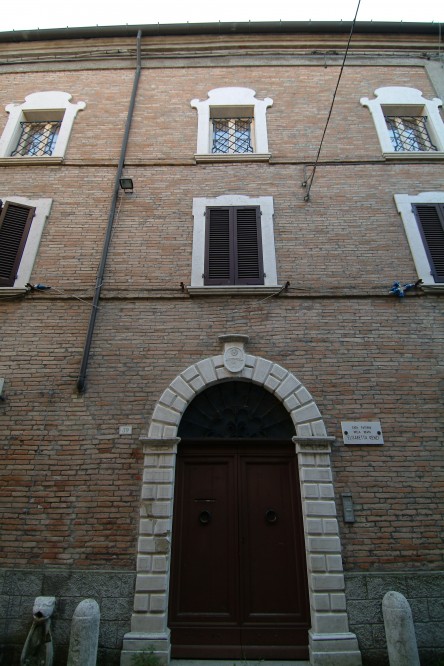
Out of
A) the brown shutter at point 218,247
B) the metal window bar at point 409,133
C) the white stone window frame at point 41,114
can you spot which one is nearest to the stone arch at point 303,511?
the brown shutter at point 218,247

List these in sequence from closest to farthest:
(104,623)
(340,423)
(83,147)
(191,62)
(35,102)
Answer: (104,623) < (340,423) < (83,147) < (35,102) < (191,62)

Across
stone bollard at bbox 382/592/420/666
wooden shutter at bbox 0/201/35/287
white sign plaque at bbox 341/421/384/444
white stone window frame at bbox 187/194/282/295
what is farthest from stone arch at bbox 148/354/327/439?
wooden shutter at bbox 0/201/35/287

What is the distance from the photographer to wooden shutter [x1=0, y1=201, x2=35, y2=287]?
7036 millimetres

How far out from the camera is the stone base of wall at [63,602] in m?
4.76

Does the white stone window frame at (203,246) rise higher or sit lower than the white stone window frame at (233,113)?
lower

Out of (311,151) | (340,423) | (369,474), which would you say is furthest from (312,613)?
(311,151)

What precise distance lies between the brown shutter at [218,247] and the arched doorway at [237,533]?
1935mm

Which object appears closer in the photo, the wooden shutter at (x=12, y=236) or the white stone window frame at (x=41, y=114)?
the wooden shutter at (x=12, y=236)

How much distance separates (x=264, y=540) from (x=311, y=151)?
7.25 m

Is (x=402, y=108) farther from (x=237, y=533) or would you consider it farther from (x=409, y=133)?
(x=237, y=533)

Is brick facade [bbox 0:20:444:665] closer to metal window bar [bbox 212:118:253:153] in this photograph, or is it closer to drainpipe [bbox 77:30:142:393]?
drainpipe [bbox 77:30:142:393]

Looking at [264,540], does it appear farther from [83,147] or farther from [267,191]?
[83,147]

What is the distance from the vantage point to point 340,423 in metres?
5.82

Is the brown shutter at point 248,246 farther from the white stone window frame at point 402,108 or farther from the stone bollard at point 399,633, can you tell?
the stone bollard at point 399,633
